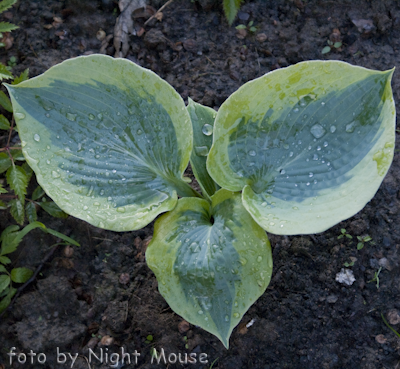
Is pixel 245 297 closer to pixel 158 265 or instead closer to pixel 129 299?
pixel 158 265

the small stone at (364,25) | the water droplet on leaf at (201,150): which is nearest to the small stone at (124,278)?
the water droplet on leaf at (201,150)

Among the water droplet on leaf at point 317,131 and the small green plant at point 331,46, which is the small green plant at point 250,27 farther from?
the water droplet on leaf at point 317,131

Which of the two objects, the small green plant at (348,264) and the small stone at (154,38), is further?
the small stone at (154,38)

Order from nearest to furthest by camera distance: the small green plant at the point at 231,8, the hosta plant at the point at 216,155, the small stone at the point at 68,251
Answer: the hosta plant at the point at 216,155 < the small stone at the point at 68,251 < the small green plant at the point at 231,8

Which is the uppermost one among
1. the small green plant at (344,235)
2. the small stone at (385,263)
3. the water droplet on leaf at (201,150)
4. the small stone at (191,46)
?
the small stone at (191,46)

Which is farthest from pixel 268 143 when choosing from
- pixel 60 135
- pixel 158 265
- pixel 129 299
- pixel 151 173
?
pixel 129 299

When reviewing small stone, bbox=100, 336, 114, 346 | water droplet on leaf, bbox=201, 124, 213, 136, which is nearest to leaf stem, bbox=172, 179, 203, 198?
water droplet on leaf, bbox=201, 124, 213, 136

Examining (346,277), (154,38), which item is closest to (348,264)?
(346,277)

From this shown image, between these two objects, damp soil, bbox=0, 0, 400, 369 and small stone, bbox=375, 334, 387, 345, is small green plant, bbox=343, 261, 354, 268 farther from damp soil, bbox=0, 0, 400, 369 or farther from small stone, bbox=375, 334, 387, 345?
small stone, bbox=375, 334, 387, 345
